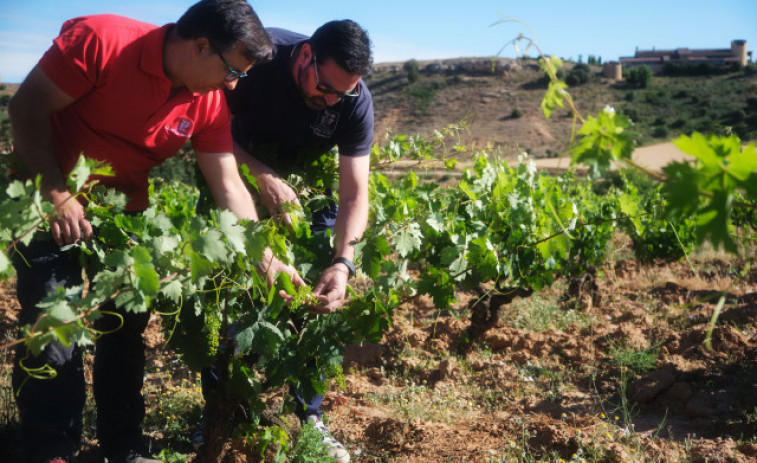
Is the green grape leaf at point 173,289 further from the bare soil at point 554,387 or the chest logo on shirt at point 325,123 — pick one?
the bare soil at point 554,387

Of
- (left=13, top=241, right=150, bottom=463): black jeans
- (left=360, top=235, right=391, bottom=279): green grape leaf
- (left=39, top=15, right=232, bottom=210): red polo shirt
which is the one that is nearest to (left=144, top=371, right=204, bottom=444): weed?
(left=13, top=241, right=150, bottom=463): black jeans

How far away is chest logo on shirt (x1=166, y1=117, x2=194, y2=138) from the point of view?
7.01 ft

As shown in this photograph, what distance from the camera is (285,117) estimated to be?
2566mm

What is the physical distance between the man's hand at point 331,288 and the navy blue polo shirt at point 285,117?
21.8 inches

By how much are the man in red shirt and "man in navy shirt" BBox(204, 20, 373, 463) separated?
310mm

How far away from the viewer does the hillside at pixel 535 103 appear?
3791cm

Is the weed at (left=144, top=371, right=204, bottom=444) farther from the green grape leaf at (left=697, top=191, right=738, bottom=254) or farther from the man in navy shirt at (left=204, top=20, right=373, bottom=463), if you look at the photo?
the green grape leaf at (left=697, top=191, right=738, bottom=254)

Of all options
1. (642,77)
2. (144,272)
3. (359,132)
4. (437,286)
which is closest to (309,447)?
(437,286)

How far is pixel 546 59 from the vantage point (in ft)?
4.78

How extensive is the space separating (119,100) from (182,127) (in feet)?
0.82

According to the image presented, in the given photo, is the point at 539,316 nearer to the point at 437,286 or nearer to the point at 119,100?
the point at 437,286

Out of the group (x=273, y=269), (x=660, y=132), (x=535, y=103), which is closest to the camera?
(x=273, y=269)

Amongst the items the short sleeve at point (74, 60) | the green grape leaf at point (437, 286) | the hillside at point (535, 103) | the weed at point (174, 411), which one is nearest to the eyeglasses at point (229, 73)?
the short sleeve at point (74, 60)

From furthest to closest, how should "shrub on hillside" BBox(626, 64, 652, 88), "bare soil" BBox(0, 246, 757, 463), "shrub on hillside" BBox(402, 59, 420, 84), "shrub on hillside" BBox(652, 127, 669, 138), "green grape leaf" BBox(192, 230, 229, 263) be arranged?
"shrub on hillside" BBox(402, 59, 420, 84) → "shrub on hillside" BBox(626, 64, 652, 88) → "shrub on hillside" BBox(652, 127, 669, 138) → "bare soil" BBox(0, 246, 757, 463) → "green grape leaf" BBox(192, 230, 229, 263)
